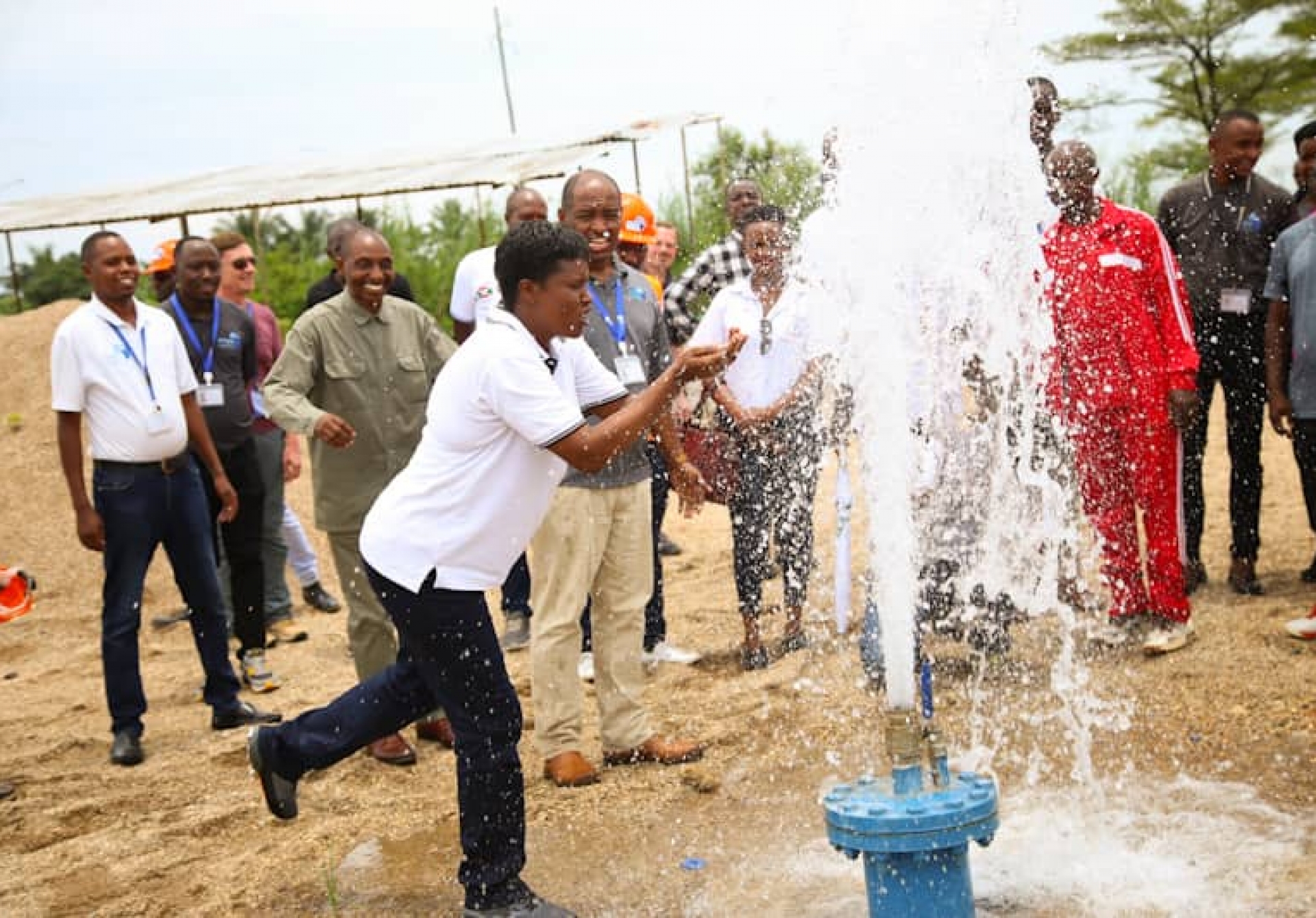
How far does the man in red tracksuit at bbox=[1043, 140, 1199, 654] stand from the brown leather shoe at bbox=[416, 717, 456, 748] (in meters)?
2.89

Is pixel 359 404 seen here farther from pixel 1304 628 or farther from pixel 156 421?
pixel 1304 628

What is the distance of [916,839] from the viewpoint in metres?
3.13

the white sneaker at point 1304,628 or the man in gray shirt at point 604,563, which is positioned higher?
the man in gray shirt at point 604,563

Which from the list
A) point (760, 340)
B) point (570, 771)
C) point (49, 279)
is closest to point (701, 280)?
point (760, 340)

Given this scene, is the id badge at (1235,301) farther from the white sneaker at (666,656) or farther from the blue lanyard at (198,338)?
the blue lanyard at (198,338)

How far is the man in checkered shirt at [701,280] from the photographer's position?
718 cm

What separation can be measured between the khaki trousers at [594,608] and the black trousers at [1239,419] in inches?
121

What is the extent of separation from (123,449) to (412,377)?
1243mm

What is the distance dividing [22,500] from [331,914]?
799cm

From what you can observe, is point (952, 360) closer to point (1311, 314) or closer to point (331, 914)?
point (1311, 314)

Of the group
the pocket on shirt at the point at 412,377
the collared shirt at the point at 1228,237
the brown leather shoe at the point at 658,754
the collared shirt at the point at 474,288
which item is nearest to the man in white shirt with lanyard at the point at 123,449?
the pocket on shirt at the point at 412,377

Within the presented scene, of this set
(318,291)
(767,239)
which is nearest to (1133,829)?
(767,239)

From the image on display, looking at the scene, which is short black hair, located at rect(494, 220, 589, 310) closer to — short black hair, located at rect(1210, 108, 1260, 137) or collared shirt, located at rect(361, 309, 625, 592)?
collared shirt, located at rect(361, 309, 625, 592)

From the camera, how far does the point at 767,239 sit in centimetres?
612
